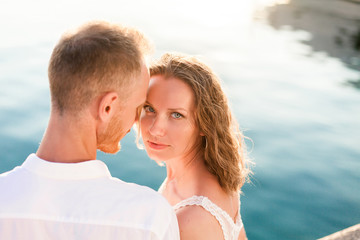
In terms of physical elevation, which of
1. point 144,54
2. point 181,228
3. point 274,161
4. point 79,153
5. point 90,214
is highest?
point 144,54

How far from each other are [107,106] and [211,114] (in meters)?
0.88

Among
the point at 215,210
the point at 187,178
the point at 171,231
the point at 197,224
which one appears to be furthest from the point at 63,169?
the point at 187,178

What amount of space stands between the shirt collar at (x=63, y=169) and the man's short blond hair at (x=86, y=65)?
20 centimetres

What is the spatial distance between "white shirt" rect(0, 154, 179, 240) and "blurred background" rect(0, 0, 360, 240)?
578 mm

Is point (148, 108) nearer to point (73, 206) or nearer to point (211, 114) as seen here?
point (211, 114)

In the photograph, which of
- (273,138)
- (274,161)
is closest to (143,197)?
(274,161)

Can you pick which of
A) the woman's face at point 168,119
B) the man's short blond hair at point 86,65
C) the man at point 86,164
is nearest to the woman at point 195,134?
the woman's face at point 168,119

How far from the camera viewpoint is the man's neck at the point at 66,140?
1430mm

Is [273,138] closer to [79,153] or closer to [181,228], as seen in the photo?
[181,228]

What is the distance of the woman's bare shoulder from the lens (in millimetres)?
1902

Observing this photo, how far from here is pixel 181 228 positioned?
1.90 metres

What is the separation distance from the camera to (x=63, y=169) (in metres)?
1.35

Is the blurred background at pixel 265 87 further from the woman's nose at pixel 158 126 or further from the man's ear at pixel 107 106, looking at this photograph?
the woman's nose at pixel 158 126

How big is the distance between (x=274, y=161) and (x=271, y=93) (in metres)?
2.42
